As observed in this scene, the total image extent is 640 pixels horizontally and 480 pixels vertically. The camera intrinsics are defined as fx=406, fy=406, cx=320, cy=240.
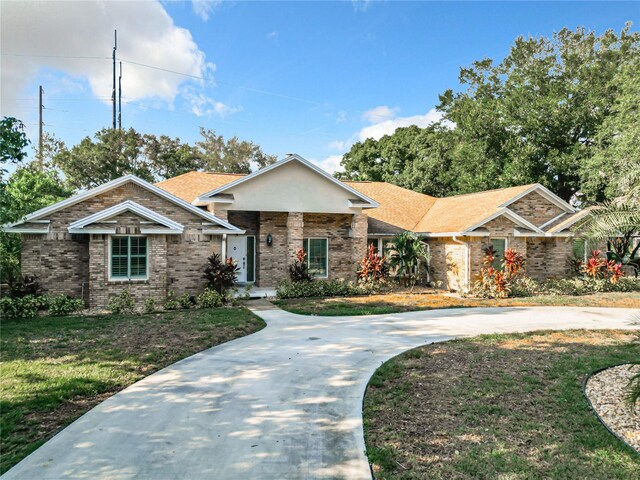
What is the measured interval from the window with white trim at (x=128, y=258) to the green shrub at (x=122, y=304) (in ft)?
2.36

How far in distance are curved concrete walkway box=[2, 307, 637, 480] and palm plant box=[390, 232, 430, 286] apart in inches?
355

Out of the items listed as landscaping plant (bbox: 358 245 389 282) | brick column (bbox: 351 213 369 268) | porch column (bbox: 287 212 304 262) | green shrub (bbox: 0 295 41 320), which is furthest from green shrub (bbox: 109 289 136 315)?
brick column (bbox: 351 213 369 268)

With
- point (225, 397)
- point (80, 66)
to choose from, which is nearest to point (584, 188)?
point (225, 397)

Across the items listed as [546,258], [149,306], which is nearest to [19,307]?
[149,306]

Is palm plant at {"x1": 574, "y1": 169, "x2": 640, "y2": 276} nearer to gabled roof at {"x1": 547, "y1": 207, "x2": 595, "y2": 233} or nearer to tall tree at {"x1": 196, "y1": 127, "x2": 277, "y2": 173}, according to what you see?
gabled roof at {"x1": 547, "y1": 207, "x2": 595, "y2": 233}

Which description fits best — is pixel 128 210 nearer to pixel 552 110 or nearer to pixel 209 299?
pixel 209 299

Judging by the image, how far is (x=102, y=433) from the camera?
5.02 meters

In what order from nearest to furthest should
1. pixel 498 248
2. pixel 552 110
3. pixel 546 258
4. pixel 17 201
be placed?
pixel 17 201 → pixel 498 248 → pixel 546 258 → pixel 552 110

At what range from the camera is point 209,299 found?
1421 cm

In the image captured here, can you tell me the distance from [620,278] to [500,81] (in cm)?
1931

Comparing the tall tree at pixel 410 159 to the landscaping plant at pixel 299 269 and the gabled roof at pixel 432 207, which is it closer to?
the gabled roof at pixel 432 207

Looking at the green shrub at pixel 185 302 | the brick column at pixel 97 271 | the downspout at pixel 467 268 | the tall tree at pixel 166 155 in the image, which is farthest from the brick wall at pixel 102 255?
the tall tree at pixel 166 155

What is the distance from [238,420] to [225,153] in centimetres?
4633

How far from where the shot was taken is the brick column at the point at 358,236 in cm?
1912
